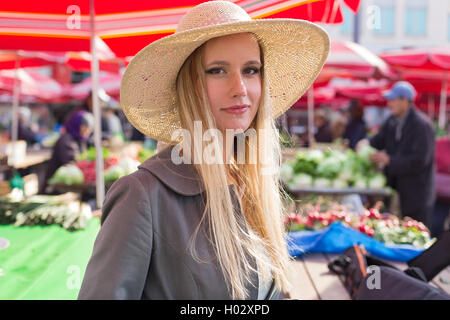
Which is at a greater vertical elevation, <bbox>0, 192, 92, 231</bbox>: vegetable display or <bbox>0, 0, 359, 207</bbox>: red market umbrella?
<bbox>0, 0, 359, 207</bbox>: red market umbrella

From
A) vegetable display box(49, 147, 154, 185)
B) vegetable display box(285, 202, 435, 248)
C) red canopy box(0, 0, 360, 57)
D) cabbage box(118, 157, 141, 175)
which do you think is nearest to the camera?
red canopy box(0, 0, 360, 57)

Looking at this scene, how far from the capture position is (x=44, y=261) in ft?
7.60

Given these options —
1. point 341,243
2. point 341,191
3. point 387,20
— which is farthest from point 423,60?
point 387,20

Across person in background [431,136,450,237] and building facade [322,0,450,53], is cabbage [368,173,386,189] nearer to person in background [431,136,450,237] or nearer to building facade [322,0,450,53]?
person in background [431,136,450,237]

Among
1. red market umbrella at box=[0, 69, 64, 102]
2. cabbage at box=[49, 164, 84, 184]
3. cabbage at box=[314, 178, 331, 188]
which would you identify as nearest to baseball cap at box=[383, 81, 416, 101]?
cabbage at box=[314, 178, 331, 188]

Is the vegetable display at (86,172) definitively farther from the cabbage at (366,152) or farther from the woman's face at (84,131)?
the cabbage at (366,152)

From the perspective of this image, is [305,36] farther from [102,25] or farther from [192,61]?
[102,25]

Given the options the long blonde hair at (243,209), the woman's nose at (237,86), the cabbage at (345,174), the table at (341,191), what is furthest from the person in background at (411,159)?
the woman's nose at (237,86)

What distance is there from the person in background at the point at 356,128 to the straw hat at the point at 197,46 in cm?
630

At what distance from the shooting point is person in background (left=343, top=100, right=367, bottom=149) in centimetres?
788

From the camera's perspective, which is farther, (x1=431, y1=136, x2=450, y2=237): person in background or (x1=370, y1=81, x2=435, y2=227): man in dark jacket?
(x1=431, y1=136, x2=450, y2=237): person in background

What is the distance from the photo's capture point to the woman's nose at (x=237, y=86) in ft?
4.50

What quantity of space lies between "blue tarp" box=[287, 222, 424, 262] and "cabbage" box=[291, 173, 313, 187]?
7.34ft
